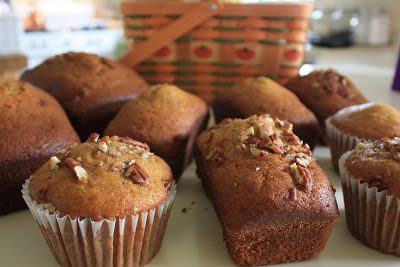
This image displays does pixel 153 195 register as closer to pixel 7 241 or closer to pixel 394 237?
pixel 7 241

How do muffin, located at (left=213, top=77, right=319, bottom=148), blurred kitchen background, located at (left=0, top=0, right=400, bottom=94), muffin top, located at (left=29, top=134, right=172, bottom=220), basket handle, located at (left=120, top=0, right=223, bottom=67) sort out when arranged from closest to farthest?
1. muffin top, located at (left=29, top=134, right=172, bottom=220)
2. muffin, located at (left=213, top=77, right=319, bottom=148)
3. basket handle, located at (left=120, top=0, right=223, bottom=67)
4. blurred kitchen background, located at (left=0, top=0, right=400, bottom=94)

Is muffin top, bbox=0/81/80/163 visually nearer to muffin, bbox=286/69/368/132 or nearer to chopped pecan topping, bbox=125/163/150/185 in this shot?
chopped pecan topping, bbox=125/163/150/185

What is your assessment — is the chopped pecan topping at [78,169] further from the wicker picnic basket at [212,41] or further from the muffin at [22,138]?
the wicker picnic basket at [212,41]

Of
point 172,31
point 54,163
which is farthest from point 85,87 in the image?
point 54,163

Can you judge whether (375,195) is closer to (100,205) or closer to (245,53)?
(100,205)

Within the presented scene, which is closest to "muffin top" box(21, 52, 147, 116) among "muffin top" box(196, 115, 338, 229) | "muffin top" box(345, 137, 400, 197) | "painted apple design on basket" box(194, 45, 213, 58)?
"painted apple design on basket" box(194, 45, 213, 58)

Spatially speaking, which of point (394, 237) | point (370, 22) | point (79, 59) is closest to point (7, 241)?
point (79, 59)
